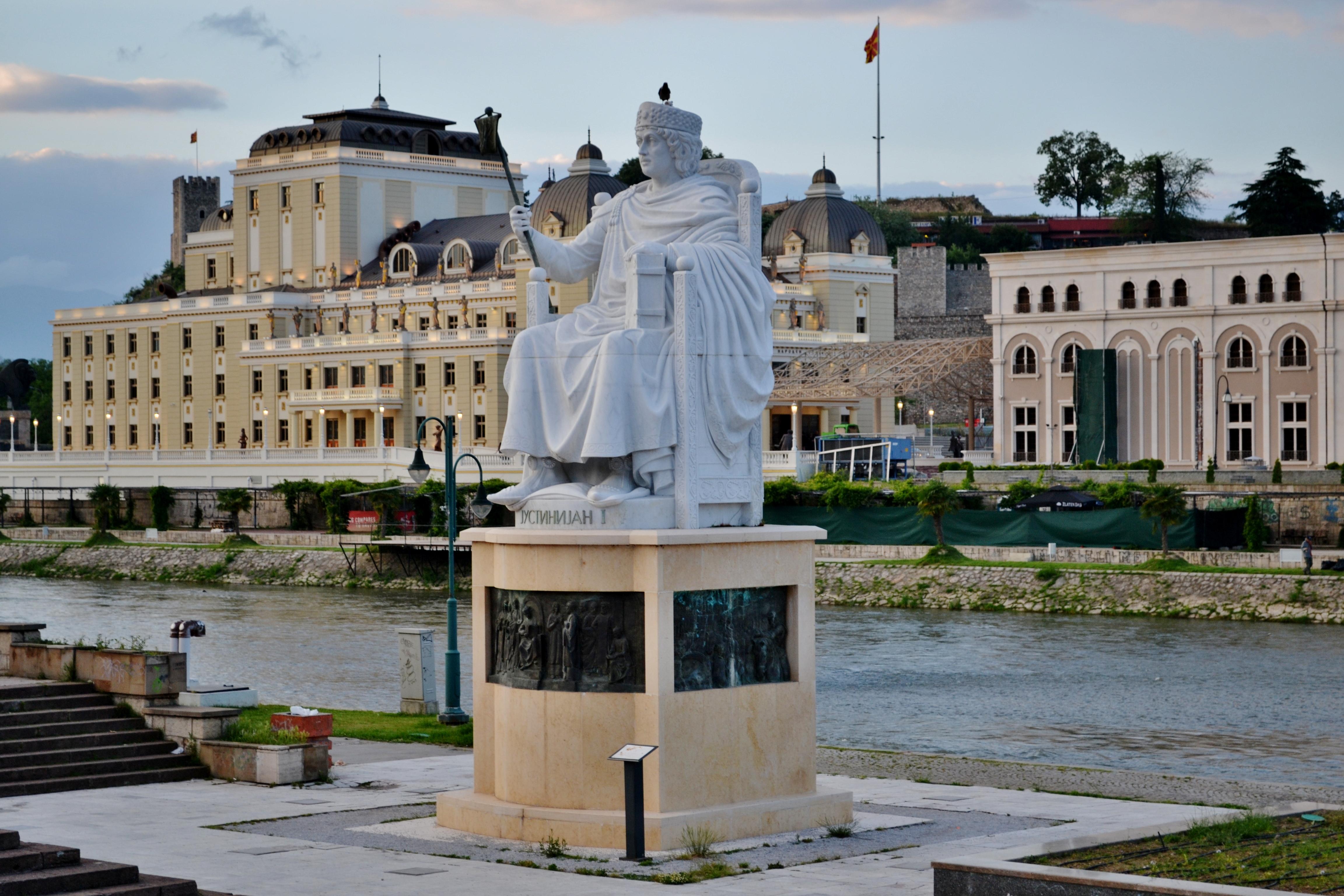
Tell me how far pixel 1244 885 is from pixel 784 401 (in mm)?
66173

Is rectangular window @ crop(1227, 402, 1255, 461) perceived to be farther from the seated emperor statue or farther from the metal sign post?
the metal sign post


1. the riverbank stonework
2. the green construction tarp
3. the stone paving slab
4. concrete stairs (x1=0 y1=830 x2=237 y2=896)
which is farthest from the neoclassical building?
concrete stairs (x1=0 y1=830 x2=237 y2=896)

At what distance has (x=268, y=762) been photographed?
17328mm

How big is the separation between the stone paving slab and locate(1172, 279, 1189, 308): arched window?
53203mm

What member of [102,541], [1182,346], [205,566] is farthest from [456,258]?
[1182,346]

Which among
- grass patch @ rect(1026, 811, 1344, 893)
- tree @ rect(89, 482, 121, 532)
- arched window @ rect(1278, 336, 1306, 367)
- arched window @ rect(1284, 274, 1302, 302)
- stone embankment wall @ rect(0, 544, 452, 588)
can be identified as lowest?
stone embankment wall @ rect(0, 544, 452, 588)

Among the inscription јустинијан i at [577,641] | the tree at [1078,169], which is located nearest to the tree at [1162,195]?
the tree at [1078,169]

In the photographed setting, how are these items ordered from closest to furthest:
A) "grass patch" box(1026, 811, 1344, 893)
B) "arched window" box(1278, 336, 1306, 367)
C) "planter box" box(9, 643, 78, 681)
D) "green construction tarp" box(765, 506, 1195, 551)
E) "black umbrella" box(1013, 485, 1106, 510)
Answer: "grass patch" box(1026, 811, 1344, 893)
"planter box" box(9, 643, 78, 681)
"green construction tarp" box(765, 506, 1195, 551)
"black umbrella" box(1013, 485, 1106, 510)
"arched window" box(1278, 336, 1306, 367)

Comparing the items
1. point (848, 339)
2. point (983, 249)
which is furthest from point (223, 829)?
point (983, 249)

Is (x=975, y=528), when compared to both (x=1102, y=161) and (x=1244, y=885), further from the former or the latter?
(x=1102, y=161)

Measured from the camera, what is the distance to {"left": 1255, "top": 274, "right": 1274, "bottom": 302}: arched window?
6812 cm

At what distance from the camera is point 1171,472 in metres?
57.4

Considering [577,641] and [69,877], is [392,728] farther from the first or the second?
[69,877]

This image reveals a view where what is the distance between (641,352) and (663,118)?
2076 millimetres
